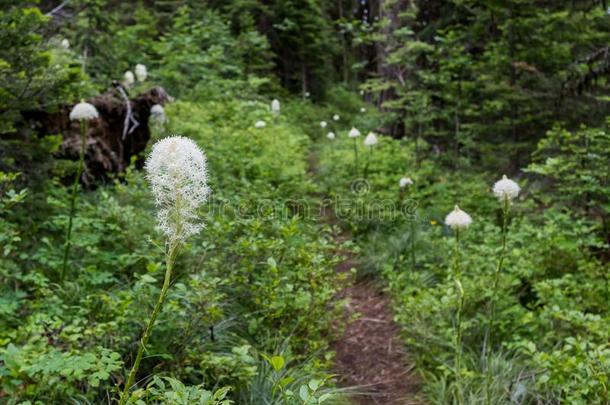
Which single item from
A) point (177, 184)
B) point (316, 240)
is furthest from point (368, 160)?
point (177, 184)

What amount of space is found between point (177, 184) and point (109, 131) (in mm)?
5107

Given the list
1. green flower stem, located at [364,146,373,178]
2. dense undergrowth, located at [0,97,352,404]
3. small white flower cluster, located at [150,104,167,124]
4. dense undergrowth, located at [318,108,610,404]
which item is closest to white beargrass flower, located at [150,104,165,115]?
small white flower cluster, located at [150,104,167,124]

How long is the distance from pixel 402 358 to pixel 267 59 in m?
14.9

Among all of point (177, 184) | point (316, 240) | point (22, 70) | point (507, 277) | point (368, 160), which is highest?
point (177, 184)

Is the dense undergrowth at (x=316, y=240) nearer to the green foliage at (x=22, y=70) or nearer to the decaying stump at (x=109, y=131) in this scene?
the green foliage at (x=22, y=70)

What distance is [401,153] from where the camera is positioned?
8914 millimetres

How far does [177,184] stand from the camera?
166 cm

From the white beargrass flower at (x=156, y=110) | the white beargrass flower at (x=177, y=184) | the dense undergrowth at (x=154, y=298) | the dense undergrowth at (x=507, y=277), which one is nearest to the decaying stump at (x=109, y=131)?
the white beargrass flower at (x=156, y=110)

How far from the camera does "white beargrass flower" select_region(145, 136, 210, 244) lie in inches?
64.8

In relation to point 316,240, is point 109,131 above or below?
above

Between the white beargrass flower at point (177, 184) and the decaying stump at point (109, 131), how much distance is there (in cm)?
451

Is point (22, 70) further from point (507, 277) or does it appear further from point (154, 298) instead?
point (507, 277)

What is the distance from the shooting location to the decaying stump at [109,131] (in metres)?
5.69

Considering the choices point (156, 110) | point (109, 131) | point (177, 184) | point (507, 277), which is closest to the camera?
point (177, 184)
